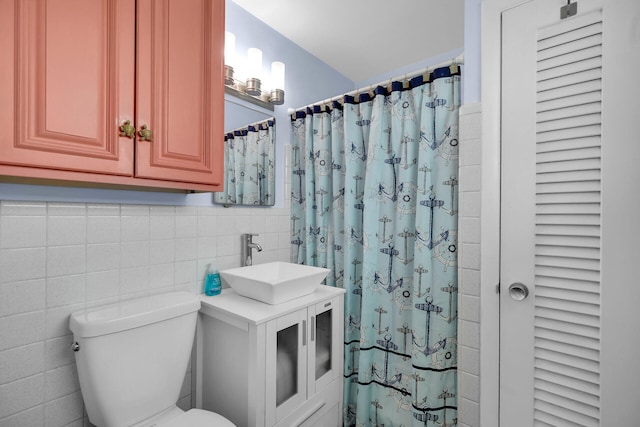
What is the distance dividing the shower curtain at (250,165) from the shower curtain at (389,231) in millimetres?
253

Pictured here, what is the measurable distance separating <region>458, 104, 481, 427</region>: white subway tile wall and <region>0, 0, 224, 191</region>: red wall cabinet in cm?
110

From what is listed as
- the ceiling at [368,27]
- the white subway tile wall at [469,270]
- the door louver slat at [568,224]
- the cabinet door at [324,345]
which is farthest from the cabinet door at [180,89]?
the door louver slat at [568,224]

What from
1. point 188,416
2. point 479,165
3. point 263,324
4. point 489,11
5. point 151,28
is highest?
point 489,11

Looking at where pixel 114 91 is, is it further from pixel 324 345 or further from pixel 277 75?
pixel 324 345

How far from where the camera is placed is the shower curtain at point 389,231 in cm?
147

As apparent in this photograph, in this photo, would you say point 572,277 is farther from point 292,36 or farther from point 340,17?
point 292,36

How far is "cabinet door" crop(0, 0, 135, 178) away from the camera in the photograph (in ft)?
2.59

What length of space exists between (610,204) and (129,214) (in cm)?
187

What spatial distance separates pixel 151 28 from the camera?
106 cm

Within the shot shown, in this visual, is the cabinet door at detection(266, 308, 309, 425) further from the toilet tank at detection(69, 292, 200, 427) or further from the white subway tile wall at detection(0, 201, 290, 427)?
the white subway tile wall at detection(0, 201, 290, 427)

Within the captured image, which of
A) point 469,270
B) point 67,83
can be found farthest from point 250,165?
point 469,270

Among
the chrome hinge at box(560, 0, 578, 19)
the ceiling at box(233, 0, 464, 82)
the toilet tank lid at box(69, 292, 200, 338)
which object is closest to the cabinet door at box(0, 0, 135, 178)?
the toilet tank lid at box(69, 292, 200, 338)

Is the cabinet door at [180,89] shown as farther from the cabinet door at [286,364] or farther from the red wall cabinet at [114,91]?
the cabinet door at [286,364]

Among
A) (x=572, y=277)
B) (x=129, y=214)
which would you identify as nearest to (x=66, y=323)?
(x=129, y=214)
